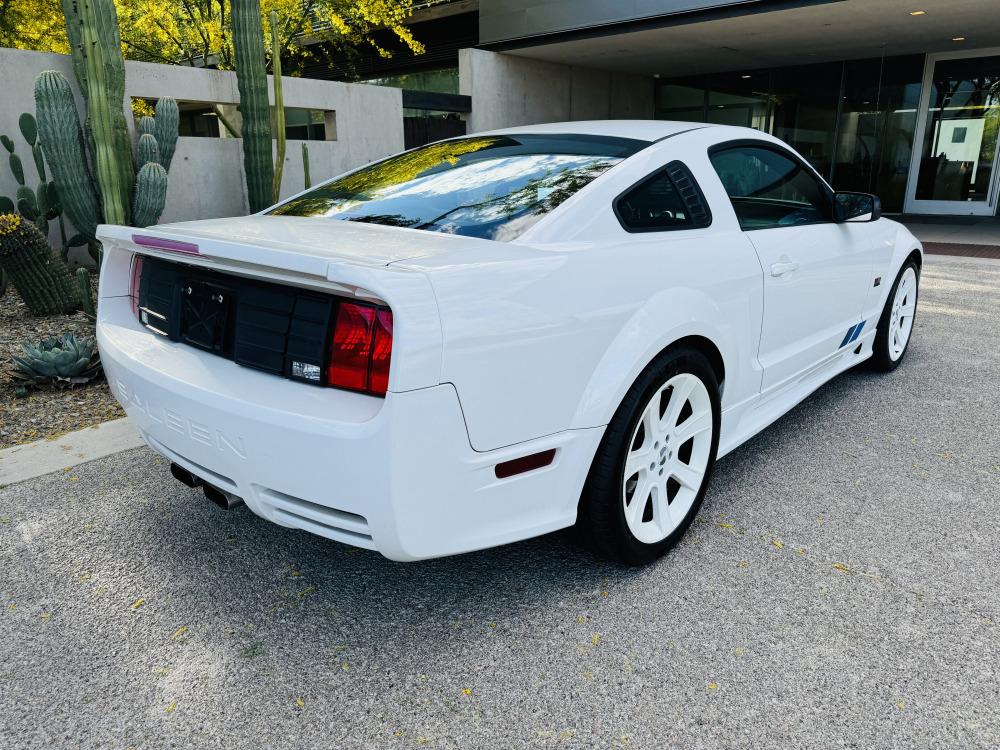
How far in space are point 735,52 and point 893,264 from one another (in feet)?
40.9

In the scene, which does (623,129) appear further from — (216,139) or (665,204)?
(216,139)

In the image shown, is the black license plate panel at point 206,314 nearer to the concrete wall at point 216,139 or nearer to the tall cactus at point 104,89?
the tall cactus at point 104,89

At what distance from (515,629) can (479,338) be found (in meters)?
0.95

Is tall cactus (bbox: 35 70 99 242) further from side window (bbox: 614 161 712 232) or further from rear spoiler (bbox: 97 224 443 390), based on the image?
side window (bbox: 614 161 712 232)

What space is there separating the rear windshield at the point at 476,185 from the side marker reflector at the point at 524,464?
678 millimetres

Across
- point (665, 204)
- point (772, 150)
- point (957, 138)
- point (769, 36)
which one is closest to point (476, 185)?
point (665, 204)

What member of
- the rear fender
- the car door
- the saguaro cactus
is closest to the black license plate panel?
the rear fender

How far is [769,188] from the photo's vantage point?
3.39m

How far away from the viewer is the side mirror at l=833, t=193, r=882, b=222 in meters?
3.62

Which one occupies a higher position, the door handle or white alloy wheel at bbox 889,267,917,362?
the door handle

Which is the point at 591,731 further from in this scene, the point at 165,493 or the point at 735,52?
the point at 735,52

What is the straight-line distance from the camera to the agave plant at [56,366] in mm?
4367

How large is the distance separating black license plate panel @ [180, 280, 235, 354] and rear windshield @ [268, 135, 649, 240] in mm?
608

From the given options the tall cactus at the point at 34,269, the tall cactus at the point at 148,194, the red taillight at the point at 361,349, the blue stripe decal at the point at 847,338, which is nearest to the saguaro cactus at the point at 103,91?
the tall cactus at the point at 148,194
